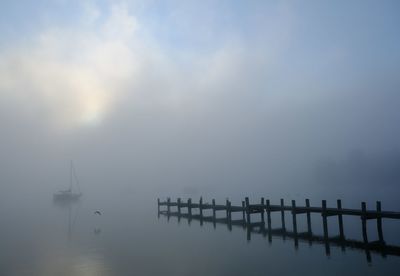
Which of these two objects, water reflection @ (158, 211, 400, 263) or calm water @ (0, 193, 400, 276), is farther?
water reflection @ (158, 211, 400, 263)

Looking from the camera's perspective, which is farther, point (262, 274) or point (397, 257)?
point (397, 257)

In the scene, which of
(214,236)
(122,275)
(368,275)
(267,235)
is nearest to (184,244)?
(214,236)

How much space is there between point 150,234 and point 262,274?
21824 mm

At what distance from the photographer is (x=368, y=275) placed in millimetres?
20297

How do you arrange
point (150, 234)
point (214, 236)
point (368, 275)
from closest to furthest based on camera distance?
1. point (368, 275)
2. point (214, 236)
3. point (150, 234)

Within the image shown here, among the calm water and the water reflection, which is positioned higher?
the water reflection

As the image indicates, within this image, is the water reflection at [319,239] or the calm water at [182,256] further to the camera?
the water reflection at [319,239]

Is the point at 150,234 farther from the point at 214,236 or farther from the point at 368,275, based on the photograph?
the point at 368,275

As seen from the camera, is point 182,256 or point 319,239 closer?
point 182,256

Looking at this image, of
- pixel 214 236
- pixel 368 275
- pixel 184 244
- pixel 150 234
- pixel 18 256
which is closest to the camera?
pixel 368 275

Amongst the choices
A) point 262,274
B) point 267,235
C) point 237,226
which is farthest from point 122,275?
point 237,226

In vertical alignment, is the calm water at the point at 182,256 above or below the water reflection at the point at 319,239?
below

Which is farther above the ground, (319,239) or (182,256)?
(319,239)

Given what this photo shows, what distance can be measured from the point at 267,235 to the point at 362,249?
10.1 m
